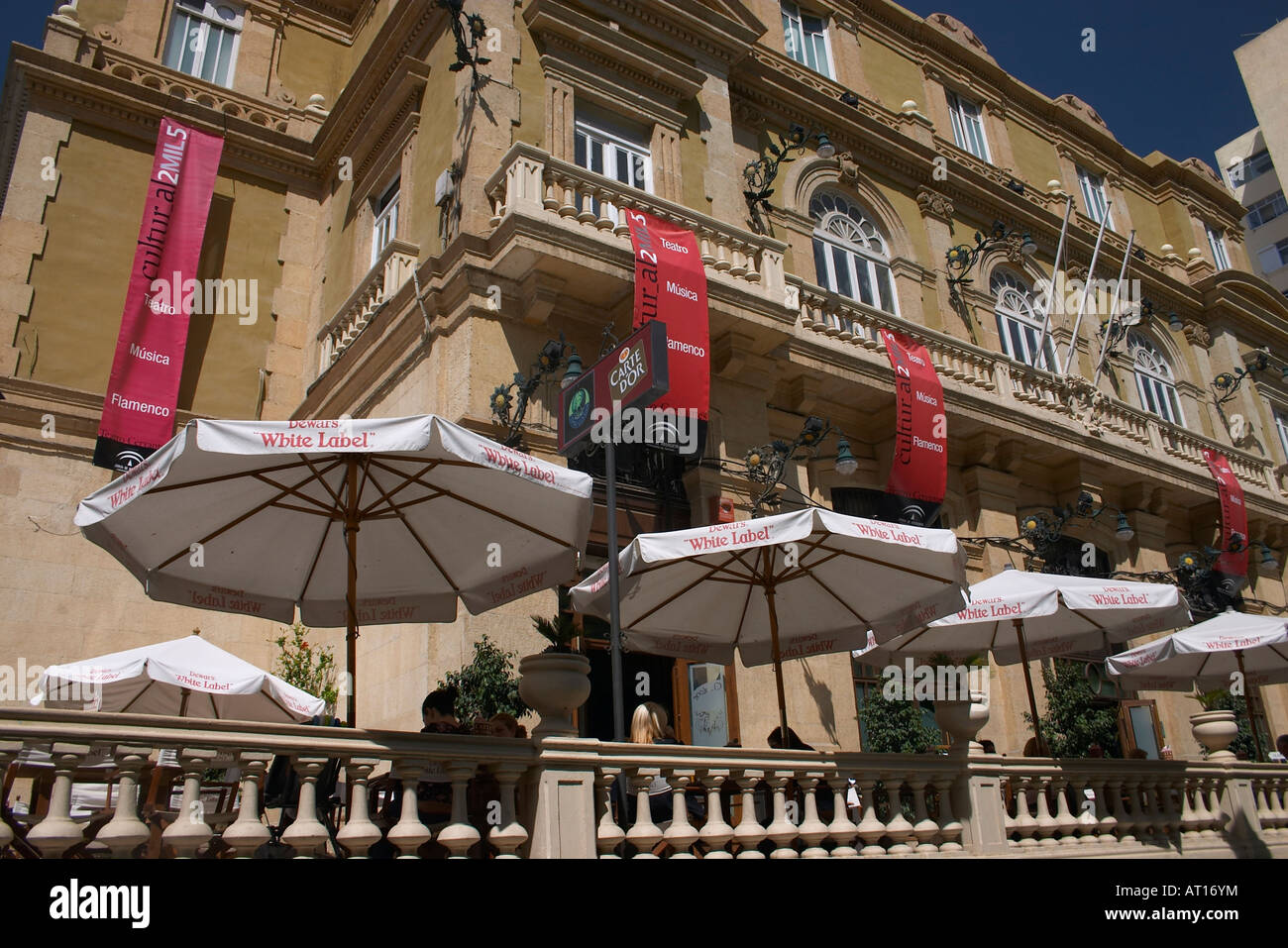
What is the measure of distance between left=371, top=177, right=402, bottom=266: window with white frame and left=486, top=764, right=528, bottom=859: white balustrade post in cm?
1144

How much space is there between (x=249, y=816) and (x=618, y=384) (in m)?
4.48

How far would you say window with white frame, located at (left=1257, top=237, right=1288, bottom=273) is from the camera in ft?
153

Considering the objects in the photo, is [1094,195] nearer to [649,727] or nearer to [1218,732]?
[1218,732]

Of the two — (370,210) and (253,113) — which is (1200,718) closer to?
(370,210)

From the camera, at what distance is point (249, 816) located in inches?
158

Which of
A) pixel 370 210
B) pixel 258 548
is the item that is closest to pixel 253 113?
pixel 370 210

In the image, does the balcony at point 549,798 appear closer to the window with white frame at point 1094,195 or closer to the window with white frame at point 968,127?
the window with white frame at point 968,127

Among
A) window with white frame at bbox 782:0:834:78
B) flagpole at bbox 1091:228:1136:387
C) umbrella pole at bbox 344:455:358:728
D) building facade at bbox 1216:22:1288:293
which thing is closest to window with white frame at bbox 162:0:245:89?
window with white frame at bbox 782:0:834:78

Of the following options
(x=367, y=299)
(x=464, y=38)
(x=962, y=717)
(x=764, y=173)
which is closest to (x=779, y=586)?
(x=962, y=717)

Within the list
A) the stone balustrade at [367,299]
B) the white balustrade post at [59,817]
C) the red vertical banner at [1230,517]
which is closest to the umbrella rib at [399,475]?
the white balustrade post at [59,817]

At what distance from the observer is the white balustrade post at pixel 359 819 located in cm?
415
